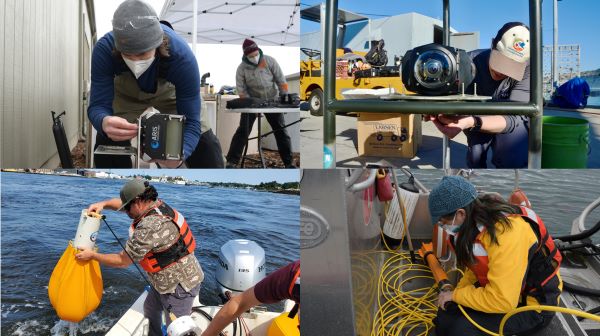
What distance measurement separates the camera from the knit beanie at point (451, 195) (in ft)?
4.30

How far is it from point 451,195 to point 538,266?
36cm

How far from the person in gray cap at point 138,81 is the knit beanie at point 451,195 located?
2.24 feet

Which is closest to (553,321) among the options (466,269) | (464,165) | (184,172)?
(466,269)

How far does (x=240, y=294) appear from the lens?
1.50 metres

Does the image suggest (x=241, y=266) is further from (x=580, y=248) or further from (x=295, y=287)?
(x=580, y=248)

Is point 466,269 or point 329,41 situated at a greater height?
point 329,41

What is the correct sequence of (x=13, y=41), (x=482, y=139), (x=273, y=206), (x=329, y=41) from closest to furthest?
(x=329, y=41) < (x=13, y=41) < (x=482, y=139) < (x=273, y=206)

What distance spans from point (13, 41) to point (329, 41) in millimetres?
665

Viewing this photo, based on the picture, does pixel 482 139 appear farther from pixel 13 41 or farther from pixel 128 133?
pixel 13 41

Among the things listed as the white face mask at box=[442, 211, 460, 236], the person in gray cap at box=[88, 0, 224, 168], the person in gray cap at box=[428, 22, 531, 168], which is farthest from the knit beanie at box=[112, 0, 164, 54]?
the white face mask at box=[442, 211, 460, 236]

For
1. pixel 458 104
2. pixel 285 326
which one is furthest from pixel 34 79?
pixel 285 326

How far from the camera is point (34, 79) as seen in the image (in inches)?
39.3

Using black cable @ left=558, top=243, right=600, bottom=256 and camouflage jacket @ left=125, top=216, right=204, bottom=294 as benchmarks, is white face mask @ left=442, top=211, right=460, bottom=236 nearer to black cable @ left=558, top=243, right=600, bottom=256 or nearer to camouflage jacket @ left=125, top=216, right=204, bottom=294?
black cable @ left=558, top=243, right=600, bottom=256

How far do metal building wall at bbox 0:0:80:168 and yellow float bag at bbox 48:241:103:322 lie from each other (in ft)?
1.43
